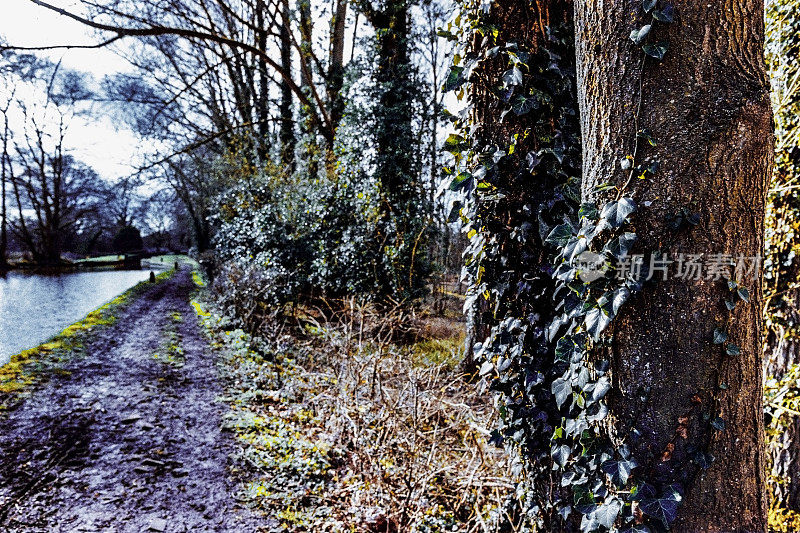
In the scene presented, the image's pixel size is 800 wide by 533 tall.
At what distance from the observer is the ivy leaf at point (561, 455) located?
2002mm

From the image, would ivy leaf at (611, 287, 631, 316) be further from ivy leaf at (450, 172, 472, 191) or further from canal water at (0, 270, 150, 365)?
canal water at (0, 270, 150, 365)

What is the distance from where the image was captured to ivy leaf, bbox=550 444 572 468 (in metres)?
2.00

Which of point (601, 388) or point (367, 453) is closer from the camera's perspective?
point (601, 388)

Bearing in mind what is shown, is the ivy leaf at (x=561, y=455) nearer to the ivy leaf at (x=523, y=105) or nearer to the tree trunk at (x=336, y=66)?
the ivy leaf at (x=523, y=105)

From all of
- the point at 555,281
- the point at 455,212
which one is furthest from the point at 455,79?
the point at 555,281

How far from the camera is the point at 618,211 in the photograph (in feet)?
5.25

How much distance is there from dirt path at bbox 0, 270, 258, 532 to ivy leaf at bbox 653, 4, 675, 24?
3845 mm

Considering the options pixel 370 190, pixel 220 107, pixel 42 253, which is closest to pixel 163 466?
pixel 370 190

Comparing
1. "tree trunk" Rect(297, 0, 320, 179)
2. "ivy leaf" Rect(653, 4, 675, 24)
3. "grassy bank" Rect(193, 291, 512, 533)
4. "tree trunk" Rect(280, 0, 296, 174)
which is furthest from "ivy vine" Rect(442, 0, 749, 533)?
"tree trunk" Rect(280, 0, 296, 174)

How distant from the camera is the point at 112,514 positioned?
307 cm

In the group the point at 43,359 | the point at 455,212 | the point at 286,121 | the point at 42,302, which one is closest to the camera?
the point at 455,212

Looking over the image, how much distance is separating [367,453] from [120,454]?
244 centimetres

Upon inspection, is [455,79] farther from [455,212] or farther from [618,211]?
[618,211]

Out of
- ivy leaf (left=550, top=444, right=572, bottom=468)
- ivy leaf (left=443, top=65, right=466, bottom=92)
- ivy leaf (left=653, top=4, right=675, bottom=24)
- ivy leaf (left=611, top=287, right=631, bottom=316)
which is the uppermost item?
ivy leaf (left=443, top=65, right=466, bottom=92)
